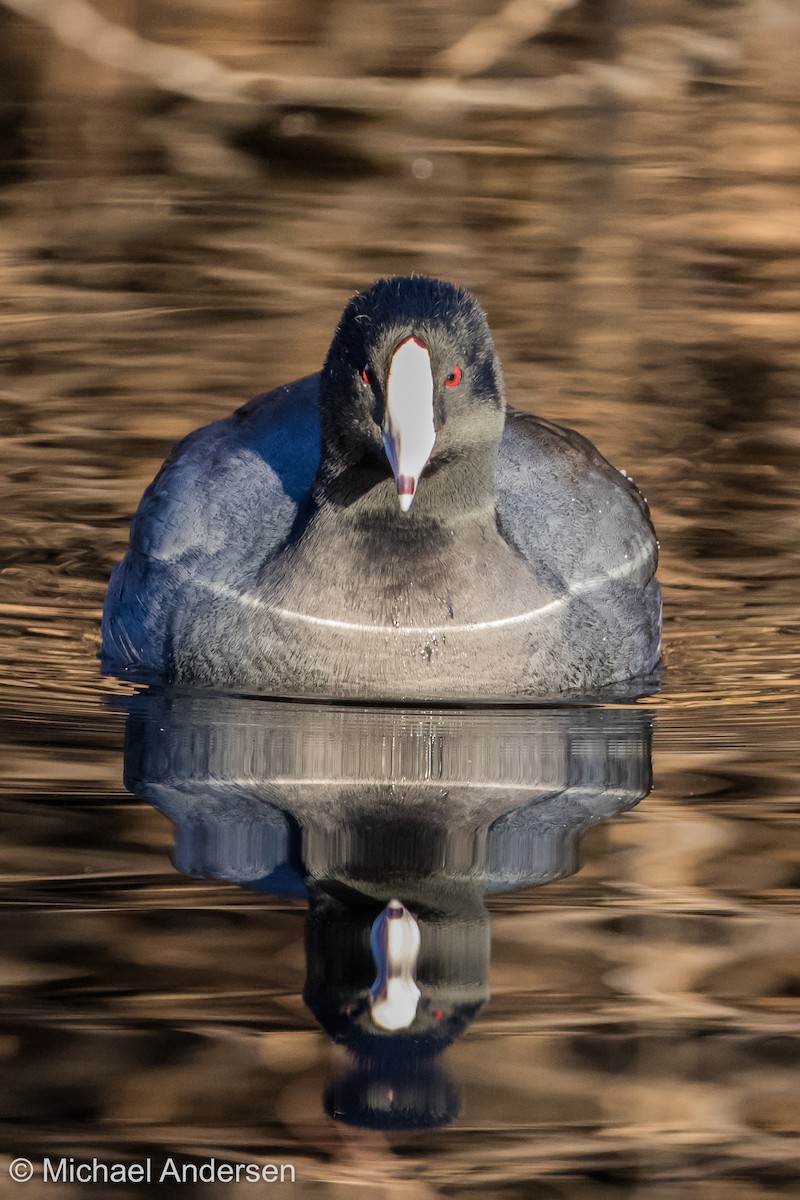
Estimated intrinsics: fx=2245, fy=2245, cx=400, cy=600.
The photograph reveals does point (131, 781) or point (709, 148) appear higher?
point (709, 148)

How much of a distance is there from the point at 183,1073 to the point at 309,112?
32.3ft

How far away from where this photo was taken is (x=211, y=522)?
5871 mm

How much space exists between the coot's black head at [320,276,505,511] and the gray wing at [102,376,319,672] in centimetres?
38

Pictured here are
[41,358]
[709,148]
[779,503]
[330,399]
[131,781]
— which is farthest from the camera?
[709,148]

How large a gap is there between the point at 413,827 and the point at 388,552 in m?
1.34

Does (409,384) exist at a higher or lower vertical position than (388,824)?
higher

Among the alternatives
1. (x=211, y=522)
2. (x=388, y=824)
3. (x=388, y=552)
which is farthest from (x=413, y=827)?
(x=211, y=522)

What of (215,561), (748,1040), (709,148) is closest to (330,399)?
(215,561)

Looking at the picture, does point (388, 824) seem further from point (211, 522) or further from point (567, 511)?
point (567, 511)

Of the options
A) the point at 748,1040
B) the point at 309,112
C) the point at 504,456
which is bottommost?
the point at 748,1040

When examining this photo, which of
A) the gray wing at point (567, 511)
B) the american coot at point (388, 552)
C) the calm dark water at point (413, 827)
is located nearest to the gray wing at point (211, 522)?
the american coot at point (388, 552)

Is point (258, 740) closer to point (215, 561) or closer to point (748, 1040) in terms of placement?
point (215, 561)

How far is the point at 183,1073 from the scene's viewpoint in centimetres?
322

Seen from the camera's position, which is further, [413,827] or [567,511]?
[567,511]
